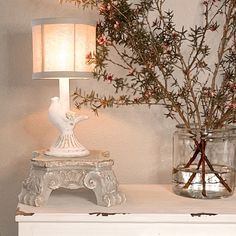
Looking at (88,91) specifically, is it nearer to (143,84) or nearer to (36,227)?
(143,84)

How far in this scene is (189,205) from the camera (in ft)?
4.61

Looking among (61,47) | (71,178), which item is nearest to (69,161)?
(71,178)

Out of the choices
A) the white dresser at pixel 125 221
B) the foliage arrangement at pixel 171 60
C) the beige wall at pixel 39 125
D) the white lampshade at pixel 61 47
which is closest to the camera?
the white dresser at pixel 125 221

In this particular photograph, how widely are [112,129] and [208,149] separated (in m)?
0.38

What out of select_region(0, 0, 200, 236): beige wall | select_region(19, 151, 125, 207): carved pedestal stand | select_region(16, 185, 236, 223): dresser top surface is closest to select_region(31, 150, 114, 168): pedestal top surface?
select_region(19, 151, 125, 207): carved pedestal stand

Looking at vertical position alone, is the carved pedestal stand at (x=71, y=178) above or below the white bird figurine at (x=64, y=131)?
below

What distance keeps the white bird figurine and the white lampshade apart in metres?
0.09

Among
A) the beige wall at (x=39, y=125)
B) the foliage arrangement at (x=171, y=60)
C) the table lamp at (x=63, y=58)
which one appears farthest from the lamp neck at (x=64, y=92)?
the beige wall at (x=39, y=125)

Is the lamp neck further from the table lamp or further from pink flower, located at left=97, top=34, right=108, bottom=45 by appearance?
pink flower, located at left=97, top=34, right=108, bottom=45

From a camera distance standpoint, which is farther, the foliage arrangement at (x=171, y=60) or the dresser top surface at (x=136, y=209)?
the foliage arrangement at (x=171, y=60)

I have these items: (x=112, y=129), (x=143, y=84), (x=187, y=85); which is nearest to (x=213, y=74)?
(x=187, y=85)

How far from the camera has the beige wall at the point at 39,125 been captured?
68.0 inches

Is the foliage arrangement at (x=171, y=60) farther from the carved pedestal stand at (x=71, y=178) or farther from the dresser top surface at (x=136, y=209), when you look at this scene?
the carved pedestal stand at (x=71, y=178)

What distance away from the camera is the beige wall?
1727mm
